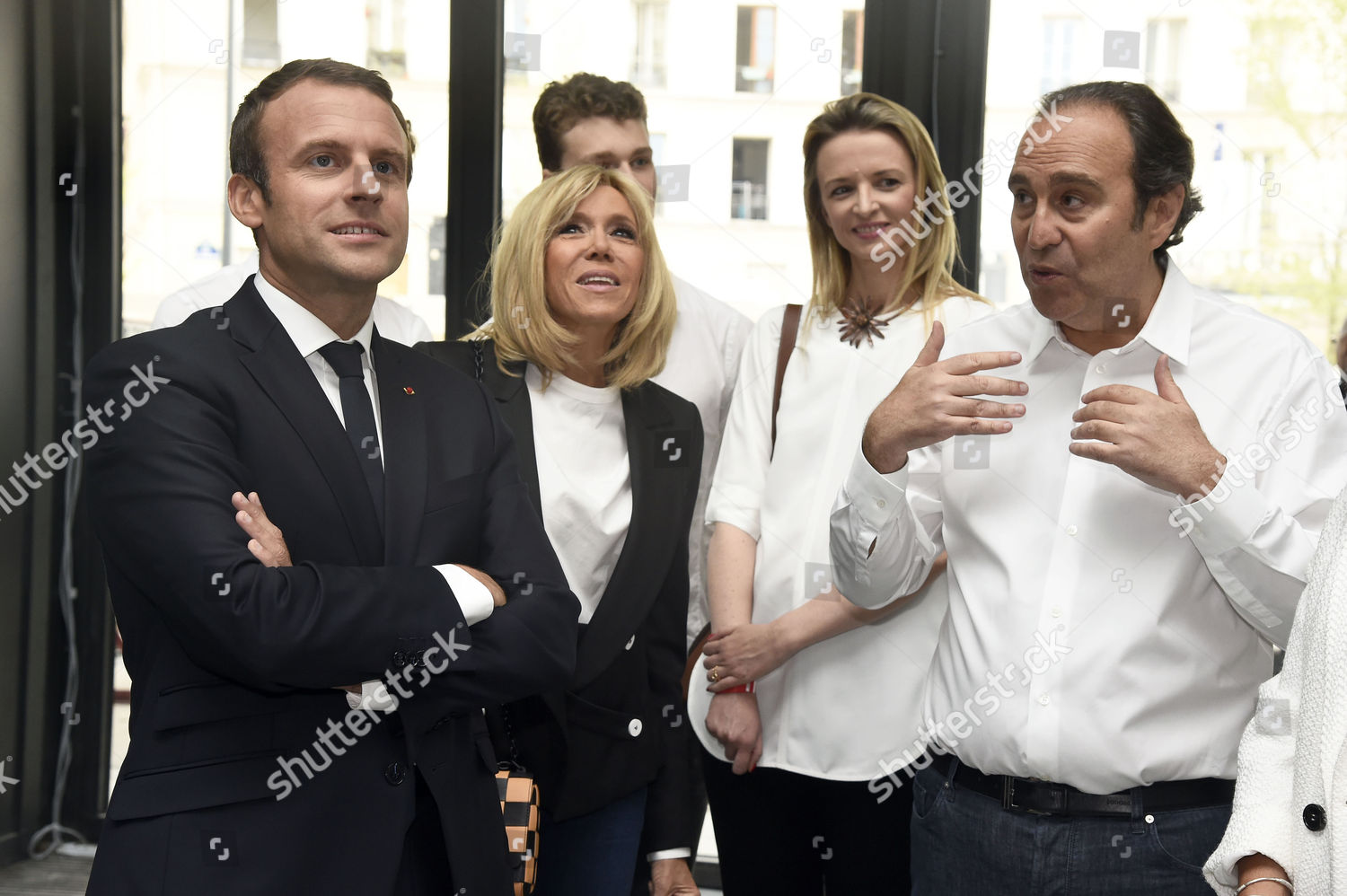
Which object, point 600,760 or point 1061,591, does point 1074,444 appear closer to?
point 1061,591

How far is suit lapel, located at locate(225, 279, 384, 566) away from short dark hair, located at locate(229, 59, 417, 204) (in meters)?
0.21

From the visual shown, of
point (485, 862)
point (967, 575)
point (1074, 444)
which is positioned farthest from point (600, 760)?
point (1074, 444)

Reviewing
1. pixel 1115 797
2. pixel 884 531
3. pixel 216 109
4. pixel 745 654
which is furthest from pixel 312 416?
pixel 216 109

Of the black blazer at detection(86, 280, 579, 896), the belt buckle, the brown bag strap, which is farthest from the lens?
the brown bag strap

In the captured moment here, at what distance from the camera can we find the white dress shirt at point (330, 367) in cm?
148

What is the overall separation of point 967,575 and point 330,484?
897 millimetres

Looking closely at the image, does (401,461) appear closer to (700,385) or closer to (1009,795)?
(1009,795)

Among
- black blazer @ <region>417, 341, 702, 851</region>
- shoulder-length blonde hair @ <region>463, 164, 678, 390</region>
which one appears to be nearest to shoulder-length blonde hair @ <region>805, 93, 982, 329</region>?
shoulder-length blonde hair @ <region>463, 164, 678, 390</region>

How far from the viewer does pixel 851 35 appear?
3223 millimetres

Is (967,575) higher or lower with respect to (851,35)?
lower

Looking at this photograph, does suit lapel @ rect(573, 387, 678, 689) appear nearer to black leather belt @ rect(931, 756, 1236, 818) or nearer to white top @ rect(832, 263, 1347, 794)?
white top @ rect(832, 263, 1347, 794)

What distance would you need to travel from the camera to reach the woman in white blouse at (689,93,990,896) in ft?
6.68

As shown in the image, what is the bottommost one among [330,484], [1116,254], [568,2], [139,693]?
[139,693]

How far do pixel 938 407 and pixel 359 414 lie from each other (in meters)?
0.77
